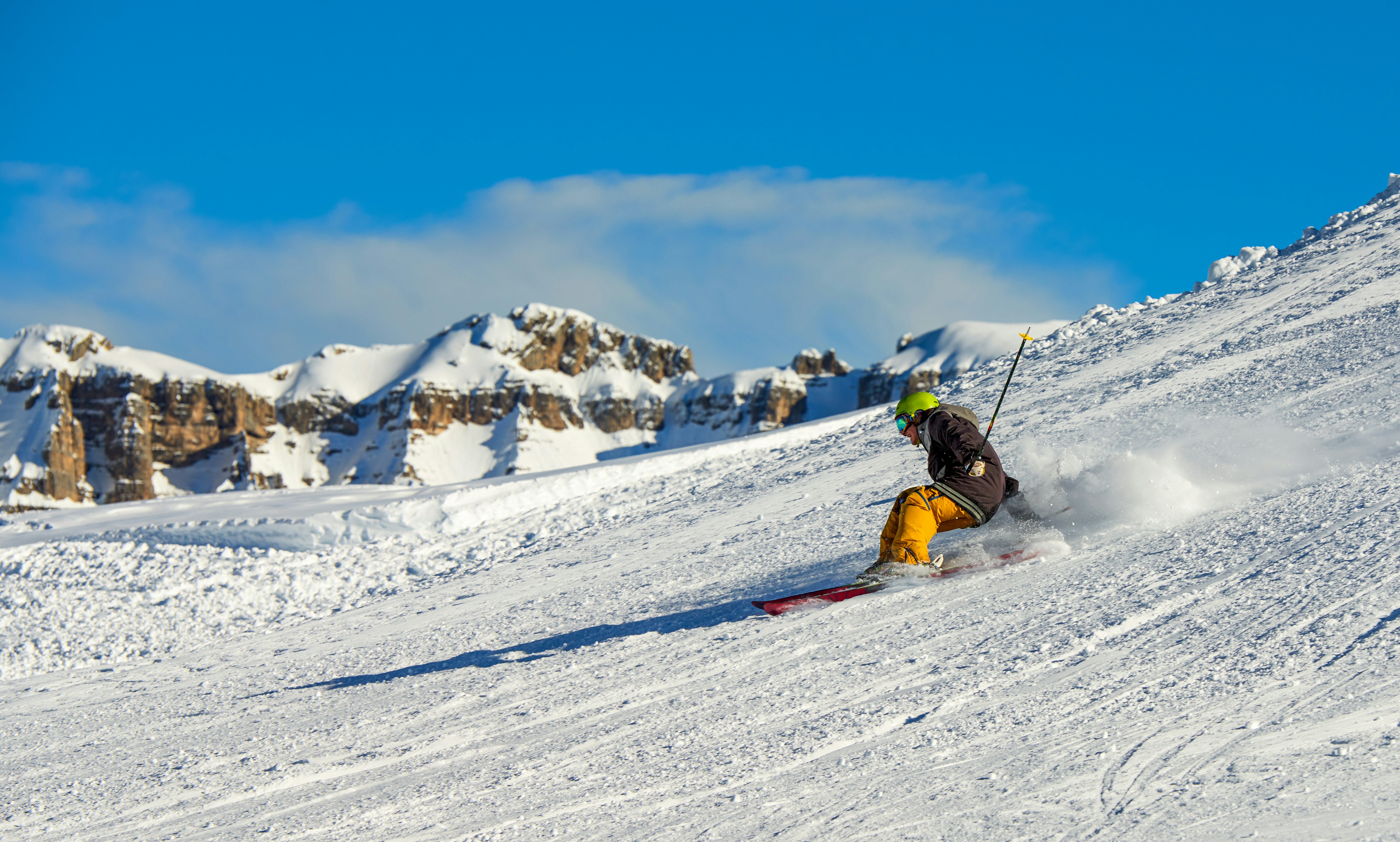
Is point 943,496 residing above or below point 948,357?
below

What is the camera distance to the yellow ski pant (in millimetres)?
5914

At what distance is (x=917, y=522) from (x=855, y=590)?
57 cm

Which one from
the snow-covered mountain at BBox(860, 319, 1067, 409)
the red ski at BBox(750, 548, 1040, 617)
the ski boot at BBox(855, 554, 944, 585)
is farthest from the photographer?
the snow-covered mountain at BBox(860, 319, 1067, 409)

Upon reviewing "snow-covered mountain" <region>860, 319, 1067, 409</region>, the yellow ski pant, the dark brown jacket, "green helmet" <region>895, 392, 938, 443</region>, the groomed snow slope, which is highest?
"snow-covered mountain" <region>860, 319, 1067, 409</region>

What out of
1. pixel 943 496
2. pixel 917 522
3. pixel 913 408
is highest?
pixel 913 408

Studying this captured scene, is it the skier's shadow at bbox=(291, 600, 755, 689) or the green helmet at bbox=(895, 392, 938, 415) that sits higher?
the green helmet at bbox=(895, 392, 938, 415)

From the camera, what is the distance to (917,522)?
592 centimetres

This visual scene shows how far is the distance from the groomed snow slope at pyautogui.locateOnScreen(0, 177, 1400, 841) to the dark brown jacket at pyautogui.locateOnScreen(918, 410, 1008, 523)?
47 cm

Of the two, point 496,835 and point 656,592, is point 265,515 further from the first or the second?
point 496,835

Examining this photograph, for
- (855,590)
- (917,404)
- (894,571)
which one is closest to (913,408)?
(917,404)

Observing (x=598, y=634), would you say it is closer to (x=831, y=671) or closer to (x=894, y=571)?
(x=894, y=571)

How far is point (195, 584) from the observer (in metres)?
11.9

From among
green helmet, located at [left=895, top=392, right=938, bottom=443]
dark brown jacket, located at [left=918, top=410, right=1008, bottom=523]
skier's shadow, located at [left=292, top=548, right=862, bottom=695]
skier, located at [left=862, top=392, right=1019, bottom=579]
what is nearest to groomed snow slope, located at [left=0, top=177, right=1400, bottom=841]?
skier's shadow, located at [left=292, top=548, right=862, bottom=695]

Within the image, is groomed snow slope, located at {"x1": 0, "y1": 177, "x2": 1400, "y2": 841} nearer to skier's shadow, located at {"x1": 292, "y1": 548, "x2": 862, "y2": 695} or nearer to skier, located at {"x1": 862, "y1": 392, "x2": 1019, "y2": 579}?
skier's shadow, located at {"x1": 292, "y1": 548, "x2": 862, "y2": 695}
